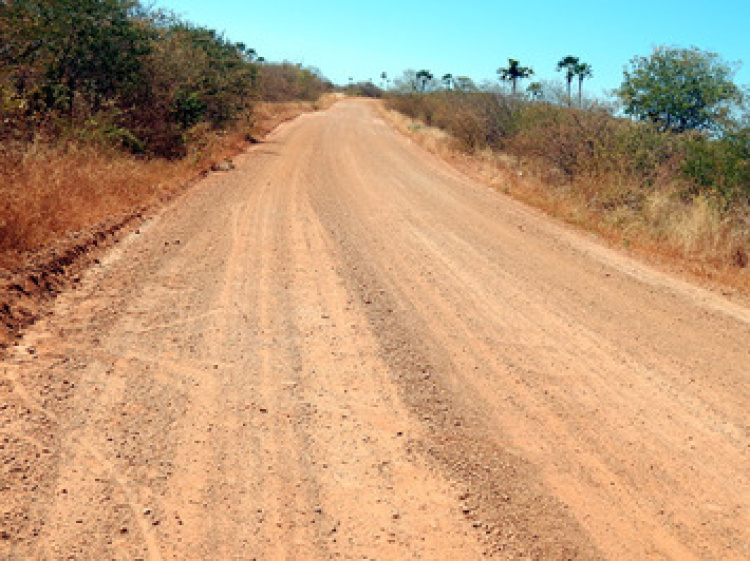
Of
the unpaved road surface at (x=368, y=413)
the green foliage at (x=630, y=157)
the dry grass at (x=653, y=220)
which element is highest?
the green foliage at (x=630, y=157)

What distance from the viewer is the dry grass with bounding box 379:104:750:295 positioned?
33.7ft

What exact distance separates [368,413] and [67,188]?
7.14 metres

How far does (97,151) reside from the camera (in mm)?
13023

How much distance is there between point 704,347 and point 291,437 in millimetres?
4068

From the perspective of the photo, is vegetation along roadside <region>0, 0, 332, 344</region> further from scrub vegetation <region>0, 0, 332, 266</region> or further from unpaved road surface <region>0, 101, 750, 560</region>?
unpaved road surface <region>0, 101, 750, 560</region>

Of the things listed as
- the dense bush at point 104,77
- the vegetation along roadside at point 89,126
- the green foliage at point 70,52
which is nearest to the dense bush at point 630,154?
the vegetation along roadside at point 89,126

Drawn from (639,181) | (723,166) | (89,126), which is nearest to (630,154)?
(639,181)

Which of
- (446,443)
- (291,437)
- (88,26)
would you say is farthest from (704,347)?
(88,26)

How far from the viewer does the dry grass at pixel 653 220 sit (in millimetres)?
10273

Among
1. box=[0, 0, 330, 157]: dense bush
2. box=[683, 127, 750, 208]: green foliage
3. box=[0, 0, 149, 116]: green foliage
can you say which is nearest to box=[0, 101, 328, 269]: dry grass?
box=[0, 0, 330, 157]: dense bush

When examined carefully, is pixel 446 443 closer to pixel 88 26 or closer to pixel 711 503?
pixel 711 503

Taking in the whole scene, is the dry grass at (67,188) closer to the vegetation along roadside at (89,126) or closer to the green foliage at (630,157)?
the vegetation along roadside at (89,126)

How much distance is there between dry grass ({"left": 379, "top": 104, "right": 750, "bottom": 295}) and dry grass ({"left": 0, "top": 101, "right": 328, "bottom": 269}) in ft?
25.0

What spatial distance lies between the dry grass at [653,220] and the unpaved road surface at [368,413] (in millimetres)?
2021
